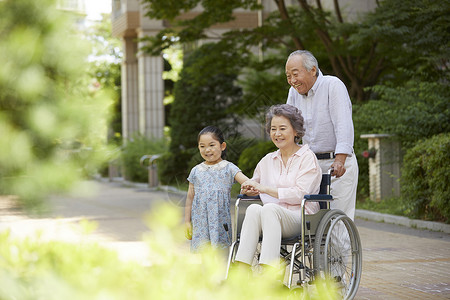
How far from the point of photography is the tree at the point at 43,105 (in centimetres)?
163

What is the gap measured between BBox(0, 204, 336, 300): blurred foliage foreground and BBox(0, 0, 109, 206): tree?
21 cm

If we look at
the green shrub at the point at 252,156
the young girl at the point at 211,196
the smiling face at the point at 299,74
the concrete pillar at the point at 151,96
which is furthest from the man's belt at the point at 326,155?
the concrete pillar at the point at 151,96

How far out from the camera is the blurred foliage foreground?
168 centimetres

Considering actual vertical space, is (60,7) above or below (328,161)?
above

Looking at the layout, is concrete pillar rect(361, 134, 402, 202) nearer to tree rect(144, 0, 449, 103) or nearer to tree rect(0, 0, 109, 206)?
tree rect(144, 0, 449, 103)

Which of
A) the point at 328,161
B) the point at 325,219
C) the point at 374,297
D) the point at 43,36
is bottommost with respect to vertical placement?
the point at 374,297

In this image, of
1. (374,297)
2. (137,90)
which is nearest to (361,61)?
(374,297)

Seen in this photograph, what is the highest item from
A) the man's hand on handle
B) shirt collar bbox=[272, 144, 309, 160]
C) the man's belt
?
shirt collar bbox=[272, 144, 309, 160]

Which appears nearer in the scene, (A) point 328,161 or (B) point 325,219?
(B) point 325,219

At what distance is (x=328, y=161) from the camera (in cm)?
562

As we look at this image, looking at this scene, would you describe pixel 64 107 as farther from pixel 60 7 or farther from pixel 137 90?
pixel 137 90

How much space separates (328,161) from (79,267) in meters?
3.90

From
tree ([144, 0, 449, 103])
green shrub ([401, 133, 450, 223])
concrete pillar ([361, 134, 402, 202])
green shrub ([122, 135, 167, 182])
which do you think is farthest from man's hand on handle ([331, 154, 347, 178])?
green shrub ([122, 135, 167, 182])

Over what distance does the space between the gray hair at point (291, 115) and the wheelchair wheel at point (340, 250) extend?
643 mm
